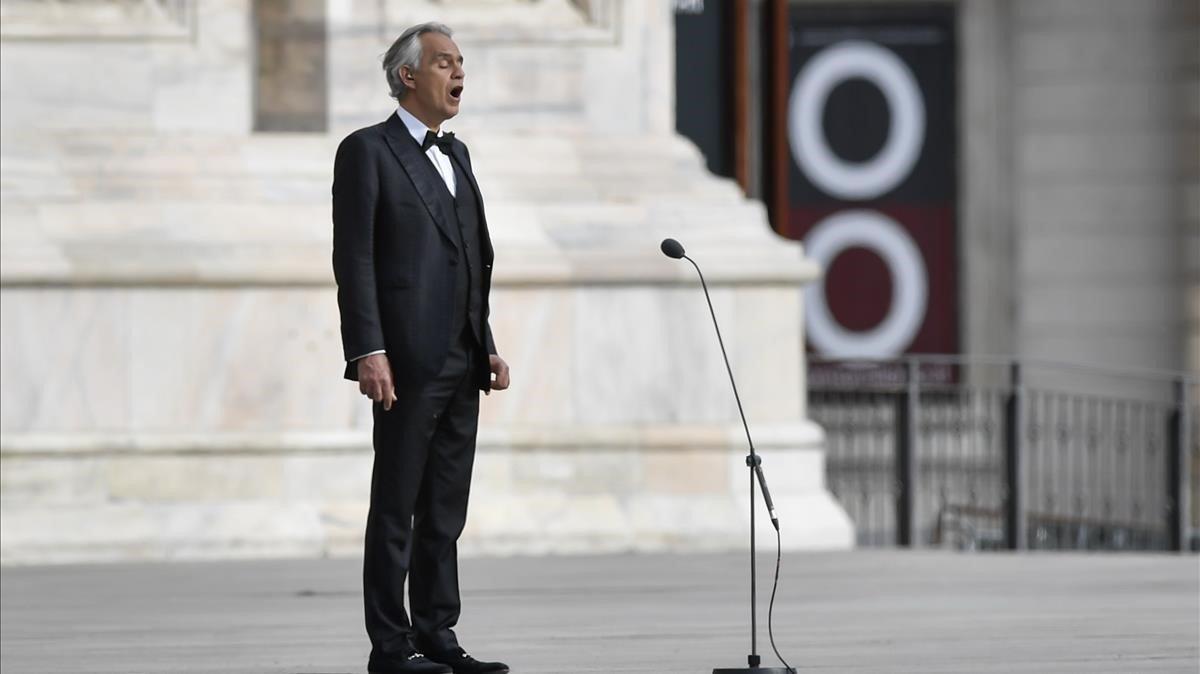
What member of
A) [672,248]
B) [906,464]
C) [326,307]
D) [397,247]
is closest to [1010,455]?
[906,464]

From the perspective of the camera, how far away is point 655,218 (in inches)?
438

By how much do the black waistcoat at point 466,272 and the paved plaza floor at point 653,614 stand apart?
1.03 m

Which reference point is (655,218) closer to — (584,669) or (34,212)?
(34,212)

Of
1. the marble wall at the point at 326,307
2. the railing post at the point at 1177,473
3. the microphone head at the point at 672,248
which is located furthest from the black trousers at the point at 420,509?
the railing post at the point at 1177,473

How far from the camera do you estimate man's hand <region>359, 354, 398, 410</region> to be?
6246 mm

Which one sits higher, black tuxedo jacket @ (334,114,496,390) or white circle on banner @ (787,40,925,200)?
white circle on banner @ (787,40,925,200)

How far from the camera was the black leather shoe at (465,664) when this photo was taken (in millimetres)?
6355

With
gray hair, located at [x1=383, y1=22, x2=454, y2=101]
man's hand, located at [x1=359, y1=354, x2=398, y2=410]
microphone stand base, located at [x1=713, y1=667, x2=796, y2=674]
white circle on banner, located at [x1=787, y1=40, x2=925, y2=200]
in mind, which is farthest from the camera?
white circle on banner, located at [x1=787, y1=40, x2=925, y2=200]

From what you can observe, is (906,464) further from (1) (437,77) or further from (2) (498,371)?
(1) (437,77)

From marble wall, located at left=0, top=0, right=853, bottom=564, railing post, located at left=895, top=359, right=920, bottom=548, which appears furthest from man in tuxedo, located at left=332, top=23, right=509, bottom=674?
railing post, located at left=895, top=359, right=920, bottom=548

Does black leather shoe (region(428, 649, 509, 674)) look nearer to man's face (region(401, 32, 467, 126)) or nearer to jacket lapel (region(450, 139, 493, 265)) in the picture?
jacket lapel (region(450, 139, 493, 265))

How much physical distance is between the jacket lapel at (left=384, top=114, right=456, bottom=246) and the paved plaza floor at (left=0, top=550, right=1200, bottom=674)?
52.3 inches

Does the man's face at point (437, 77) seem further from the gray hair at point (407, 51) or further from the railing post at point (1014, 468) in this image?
the railing post at point (1014, 468)

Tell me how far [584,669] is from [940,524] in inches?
359
